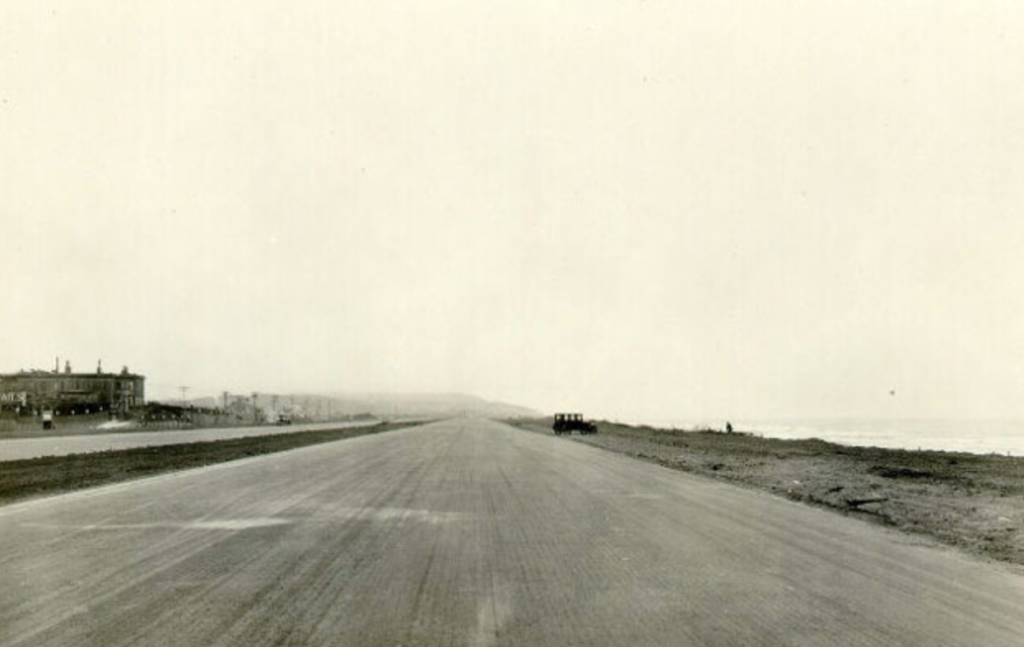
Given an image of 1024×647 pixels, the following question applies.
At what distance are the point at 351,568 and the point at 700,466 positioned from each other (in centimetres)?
2224

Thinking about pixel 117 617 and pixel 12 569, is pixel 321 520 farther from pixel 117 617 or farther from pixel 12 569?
pixel 117 617

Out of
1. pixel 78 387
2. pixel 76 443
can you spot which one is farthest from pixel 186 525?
pixel 78 387

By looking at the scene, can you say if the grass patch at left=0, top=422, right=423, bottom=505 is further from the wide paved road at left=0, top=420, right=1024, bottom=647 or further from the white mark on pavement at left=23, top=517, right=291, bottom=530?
the white mark on pavement at left=23, top=517, right=291, bottom=530

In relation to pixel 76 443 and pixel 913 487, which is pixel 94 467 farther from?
pixel 76 443

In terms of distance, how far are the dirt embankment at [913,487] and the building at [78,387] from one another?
433ft

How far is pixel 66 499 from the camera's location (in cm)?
1766

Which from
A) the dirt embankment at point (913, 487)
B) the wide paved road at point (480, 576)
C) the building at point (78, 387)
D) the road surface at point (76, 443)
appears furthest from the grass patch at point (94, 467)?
the building at point (78, 387)

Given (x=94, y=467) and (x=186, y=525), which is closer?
(x=186, y=525)

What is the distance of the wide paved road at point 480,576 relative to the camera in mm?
6793

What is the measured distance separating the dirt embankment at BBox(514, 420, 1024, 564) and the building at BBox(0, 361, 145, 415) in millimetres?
131855

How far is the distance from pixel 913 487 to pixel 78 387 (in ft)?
508

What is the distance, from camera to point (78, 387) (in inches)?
5856

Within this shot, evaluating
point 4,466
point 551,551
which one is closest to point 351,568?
point 551,551

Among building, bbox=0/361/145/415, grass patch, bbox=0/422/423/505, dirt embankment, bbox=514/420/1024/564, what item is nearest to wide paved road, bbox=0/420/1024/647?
dirt embankment, bbox=514/420/1024/564
